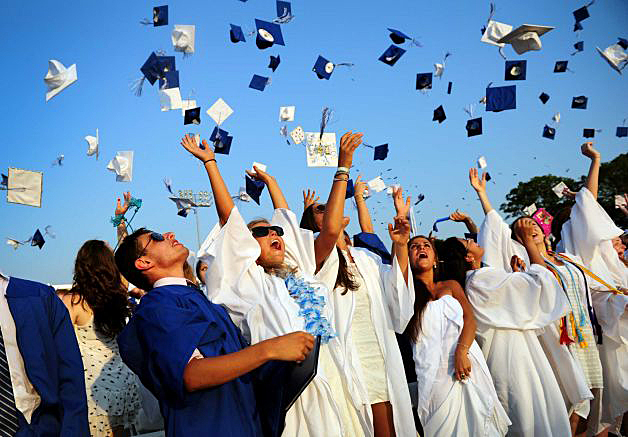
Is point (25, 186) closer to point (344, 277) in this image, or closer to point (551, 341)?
point (344, 277)

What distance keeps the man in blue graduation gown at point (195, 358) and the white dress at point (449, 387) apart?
2181mm

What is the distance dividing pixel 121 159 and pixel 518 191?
36.5 m

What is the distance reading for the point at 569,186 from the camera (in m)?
37.8

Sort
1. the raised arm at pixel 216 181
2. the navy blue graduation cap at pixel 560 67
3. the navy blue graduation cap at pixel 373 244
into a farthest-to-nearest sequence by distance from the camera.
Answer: the navy blue graduation cap at pixel 560 67 → the navy blue graduation cap at pixel 373 244 → the raised arm at pixel 216 181

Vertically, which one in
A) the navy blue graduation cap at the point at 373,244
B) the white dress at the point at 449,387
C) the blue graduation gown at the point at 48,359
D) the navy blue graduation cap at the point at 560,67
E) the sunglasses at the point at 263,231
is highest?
the navy blue graduation cap at the point at 560,67

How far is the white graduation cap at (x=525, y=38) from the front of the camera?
7.13m

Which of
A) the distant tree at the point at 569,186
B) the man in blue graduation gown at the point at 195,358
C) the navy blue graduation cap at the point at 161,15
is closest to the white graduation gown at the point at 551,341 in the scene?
the man in blue graduation gown at the point at 195,358

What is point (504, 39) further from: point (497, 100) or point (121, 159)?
point (121, 159)

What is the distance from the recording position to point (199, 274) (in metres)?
5.61

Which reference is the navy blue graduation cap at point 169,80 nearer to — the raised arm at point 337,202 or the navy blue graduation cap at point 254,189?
the navy blue graduation cap at point 254,189

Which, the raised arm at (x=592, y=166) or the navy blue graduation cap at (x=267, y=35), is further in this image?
the navy blue graduation cap at (x=267, y=35)

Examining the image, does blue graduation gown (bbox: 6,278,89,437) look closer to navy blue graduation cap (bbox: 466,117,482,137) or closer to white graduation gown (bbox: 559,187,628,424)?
white graduation gown (bbox: 559,187,628,424)

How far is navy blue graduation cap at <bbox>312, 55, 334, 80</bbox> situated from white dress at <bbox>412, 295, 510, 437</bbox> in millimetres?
4297

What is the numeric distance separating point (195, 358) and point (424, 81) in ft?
25.5
